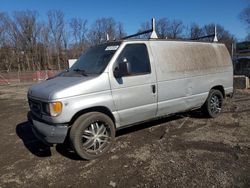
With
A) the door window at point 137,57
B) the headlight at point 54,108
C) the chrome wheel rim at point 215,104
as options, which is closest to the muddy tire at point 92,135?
the headlight at point 54,108

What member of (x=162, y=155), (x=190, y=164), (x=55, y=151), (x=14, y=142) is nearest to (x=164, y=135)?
(x=162, y=155)

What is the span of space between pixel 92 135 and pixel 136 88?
1.23 metres

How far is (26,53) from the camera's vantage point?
59.5m

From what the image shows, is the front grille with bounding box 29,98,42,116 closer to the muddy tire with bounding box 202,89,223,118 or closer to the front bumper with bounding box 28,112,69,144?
the front bumper with bounding box 28,112,69,144

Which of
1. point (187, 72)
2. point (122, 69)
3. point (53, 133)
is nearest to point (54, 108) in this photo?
point (53, 133)

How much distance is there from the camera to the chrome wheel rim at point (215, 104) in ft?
22.2

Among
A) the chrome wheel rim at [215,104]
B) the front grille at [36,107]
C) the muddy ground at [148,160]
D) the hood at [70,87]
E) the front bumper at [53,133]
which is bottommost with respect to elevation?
the muddy ground at [148,160]

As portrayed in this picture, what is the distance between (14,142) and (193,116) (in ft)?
15.3

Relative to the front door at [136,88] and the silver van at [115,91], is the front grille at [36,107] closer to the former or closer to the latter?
the silver van at [115,91]

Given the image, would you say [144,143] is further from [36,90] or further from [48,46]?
[48,46]

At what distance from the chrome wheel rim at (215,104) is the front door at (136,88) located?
224cm

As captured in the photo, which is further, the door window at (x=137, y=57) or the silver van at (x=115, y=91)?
the door window at (x=137, y=57)

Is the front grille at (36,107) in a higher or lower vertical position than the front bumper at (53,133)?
higher

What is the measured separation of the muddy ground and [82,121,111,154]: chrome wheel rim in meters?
0.21
